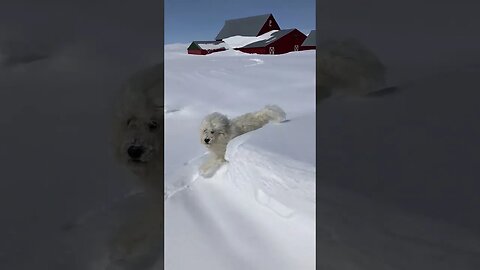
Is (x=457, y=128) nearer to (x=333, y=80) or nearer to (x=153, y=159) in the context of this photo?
(x=333, y=80)

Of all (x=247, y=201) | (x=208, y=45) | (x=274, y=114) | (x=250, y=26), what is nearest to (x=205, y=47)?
(x=208, y=45)

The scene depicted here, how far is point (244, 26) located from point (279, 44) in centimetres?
160

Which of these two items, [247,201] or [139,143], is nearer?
[139,143]

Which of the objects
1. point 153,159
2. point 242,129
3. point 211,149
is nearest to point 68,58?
point 153,159

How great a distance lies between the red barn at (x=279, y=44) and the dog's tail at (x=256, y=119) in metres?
4.79

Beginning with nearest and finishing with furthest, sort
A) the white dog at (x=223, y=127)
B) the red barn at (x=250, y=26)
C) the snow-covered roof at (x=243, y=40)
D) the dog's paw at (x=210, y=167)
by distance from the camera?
the dog's paw at (x=210, y=167), the white dog at (x=223, y=127), the snow-covered roof at (x=243, y=40), the red barn at (x=250, y=26)

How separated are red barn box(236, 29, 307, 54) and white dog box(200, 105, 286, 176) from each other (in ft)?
15.8

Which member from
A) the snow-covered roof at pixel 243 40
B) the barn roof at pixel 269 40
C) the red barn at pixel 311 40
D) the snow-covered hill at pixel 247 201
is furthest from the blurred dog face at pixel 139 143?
the snow-covered roof at pixel 243 40

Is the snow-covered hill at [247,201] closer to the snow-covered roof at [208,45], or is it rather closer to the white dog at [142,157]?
the white dog at [142,157]

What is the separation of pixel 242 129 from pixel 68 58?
1323 mm

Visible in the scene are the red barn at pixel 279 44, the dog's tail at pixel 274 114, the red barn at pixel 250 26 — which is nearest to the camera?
the dog's tail at pixel 274 114

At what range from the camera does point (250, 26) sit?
25.4 feet

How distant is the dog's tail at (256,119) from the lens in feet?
5.82

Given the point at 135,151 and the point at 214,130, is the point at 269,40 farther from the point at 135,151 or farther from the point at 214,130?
the point at 135,151
